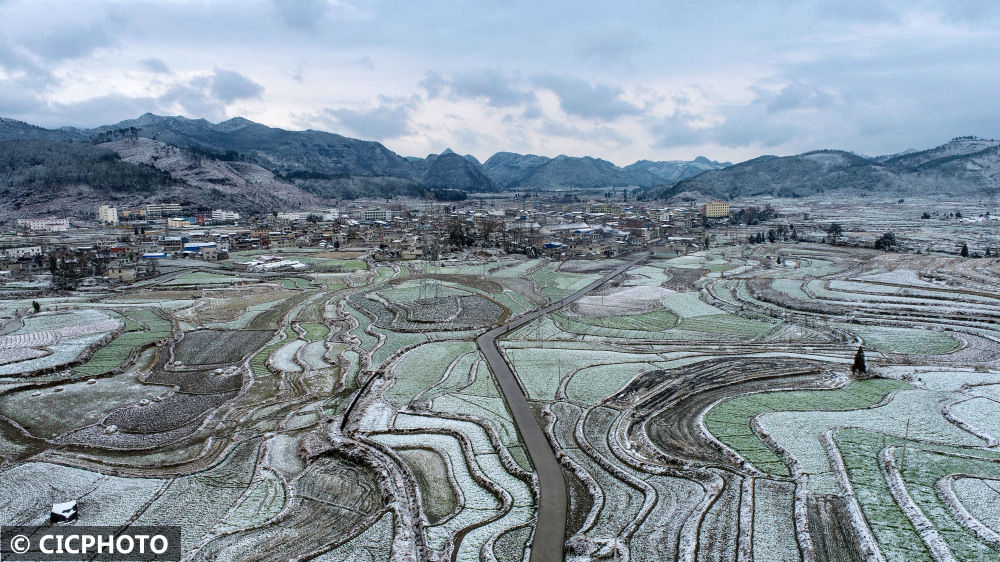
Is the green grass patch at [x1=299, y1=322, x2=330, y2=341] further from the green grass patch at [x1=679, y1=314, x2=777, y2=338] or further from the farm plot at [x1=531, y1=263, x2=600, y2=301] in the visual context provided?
the green grass patch at [x1=679, y1=314, x2=777, y2=338]

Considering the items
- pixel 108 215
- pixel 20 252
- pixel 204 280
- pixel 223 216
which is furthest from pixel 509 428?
pixel 108 215

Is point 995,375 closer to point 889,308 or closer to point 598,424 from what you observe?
point 889,308

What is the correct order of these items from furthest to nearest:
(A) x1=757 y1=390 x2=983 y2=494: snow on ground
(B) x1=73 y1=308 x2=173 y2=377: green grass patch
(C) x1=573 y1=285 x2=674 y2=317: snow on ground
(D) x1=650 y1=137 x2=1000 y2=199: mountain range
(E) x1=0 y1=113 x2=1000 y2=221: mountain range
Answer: (D) x1=650 y1=137 x2=1000 y2=199: mountain range < (E) x1=0 y1=113 x2=1000 y2=221: mountain range < (C) x1=573 y1=285 x2=674 y2=317: snow on ground < (B) x1=73 y1=308 x2=173 y2=377: green grass patch < (A) x1=757 y1=390 x2=983 y2=494: snow on ground

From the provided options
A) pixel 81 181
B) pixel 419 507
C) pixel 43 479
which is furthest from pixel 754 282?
pixel 81 181

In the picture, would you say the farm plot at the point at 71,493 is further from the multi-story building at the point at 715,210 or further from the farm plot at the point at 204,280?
the multi-story building at the point at 715,210

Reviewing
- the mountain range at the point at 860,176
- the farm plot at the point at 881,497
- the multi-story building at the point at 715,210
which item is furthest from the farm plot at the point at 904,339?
the mountain range at the point at 860,176

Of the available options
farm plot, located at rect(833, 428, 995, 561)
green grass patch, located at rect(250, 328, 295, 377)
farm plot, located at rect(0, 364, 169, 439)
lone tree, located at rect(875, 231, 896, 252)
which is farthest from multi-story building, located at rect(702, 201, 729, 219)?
farm plot, located at rect(0, 364, 169, 439)
